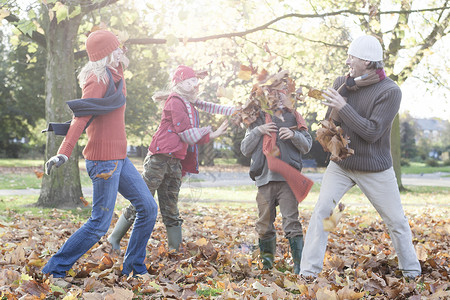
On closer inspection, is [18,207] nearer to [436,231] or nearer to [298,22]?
[436,231]

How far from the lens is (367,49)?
4035 millimetres

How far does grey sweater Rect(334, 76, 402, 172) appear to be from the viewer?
398 centimetres

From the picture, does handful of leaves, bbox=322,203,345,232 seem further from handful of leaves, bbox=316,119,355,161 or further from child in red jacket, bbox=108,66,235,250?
child in red jacket, bbox=108,66,235,250

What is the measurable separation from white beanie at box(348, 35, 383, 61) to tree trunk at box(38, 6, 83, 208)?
618cm

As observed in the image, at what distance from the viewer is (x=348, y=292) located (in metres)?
3.34

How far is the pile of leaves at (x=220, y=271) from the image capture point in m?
3.51

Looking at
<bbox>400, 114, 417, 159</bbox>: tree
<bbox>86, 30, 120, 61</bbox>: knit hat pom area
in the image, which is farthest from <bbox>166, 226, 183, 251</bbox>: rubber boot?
<bbox>400, 114, 417, 159</bbox>: tree

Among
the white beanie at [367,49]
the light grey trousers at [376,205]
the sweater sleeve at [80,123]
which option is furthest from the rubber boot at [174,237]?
the white beanie at [367,49]

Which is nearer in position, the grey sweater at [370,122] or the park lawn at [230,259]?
the park lawn at [230,259]

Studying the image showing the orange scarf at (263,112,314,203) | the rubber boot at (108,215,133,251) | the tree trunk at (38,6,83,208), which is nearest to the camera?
the orange scarf at (263,112,314,203)

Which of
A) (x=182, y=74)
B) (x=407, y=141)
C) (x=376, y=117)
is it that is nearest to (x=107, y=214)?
(x=182, y=74)

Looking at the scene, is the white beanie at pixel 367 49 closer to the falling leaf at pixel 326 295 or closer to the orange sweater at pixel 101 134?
the falling leaf at pixel 326 295

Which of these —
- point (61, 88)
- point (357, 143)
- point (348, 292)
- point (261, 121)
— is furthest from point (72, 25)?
point (348, 292)

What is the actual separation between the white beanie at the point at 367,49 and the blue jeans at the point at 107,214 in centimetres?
211
